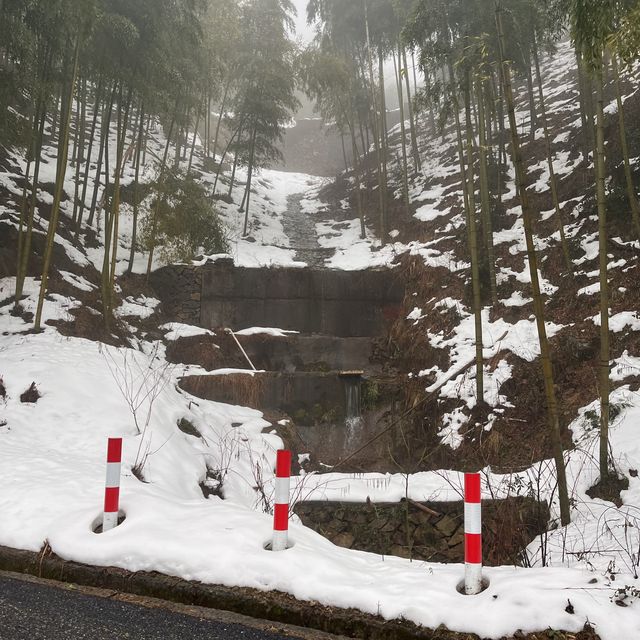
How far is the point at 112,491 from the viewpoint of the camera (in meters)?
3.21

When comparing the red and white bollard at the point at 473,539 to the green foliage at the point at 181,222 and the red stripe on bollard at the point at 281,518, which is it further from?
the green foliage at the point at 181,222

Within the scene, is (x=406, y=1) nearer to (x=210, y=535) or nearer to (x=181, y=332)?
(x=181, y=332)

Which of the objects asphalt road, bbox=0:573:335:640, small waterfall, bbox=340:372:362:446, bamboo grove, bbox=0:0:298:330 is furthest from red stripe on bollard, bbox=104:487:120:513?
small waterfall, bbox=340:372:362:446

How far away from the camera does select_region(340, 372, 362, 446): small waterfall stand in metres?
9.86

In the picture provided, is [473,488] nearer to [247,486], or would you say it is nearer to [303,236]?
[247,486]

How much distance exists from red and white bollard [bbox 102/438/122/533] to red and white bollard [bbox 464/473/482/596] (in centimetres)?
218

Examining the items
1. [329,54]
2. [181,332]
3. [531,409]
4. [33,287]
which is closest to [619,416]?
[531,409]

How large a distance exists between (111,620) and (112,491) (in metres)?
0.98

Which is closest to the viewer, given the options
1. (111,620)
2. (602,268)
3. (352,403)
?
(111,620)

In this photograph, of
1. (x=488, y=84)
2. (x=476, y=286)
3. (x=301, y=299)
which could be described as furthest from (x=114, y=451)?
(x=488, y=84)

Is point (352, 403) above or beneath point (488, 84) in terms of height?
beneath

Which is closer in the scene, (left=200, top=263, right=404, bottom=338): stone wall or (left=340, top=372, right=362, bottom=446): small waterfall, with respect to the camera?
(left=340, top=372, right=362, bottom=446): small waterfall

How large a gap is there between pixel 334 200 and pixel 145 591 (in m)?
21.6

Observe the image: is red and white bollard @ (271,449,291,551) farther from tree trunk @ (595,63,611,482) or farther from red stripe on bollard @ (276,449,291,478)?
tree trunk @ (595,63,611,482)
